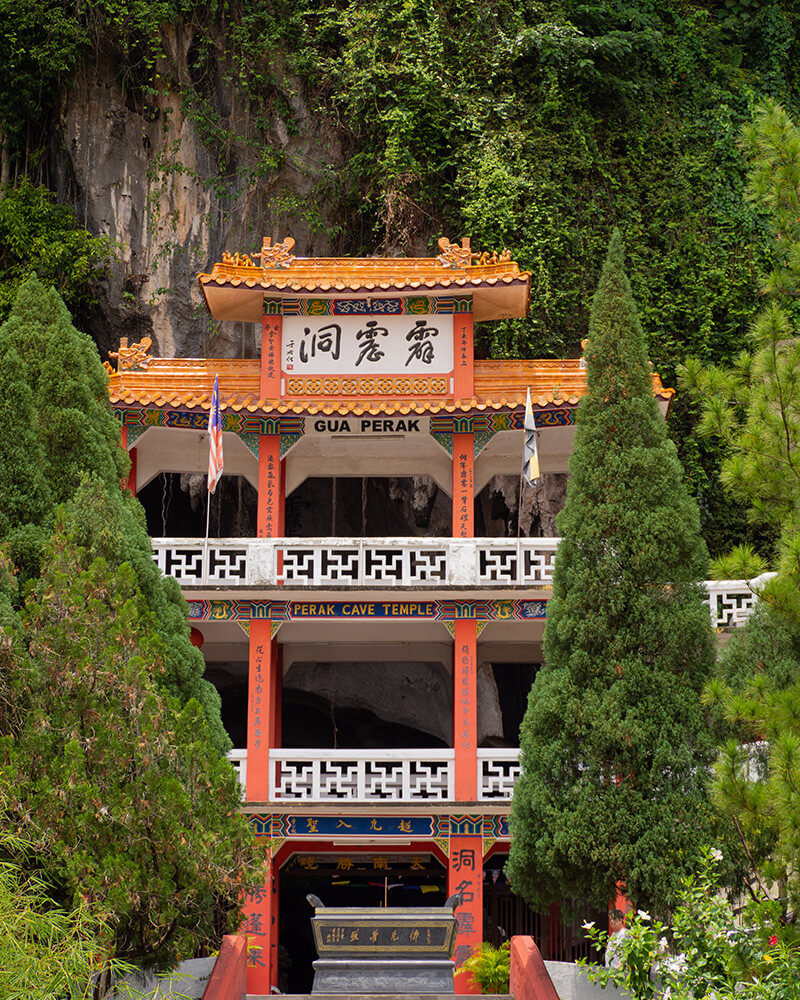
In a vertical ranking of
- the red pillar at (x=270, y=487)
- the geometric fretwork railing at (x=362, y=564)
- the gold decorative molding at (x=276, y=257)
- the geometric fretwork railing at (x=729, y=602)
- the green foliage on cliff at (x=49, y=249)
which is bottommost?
the geometric fretwork railing at (x=729, y=602)

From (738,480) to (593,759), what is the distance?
3571 mm

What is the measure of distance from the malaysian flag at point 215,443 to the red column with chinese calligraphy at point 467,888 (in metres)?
5.14

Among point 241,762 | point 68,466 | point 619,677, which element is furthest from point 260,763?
point 619,677

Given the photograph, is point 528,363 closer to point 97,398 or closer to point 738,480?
point 97,398

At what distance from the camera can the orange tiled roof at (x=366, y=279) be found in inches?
677

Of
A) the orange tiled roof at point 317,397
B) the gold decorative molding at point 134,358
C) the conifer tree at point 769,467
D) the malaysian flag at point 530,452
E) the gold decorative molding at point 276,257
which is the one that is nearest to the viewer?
the conifer tree at point 769,467

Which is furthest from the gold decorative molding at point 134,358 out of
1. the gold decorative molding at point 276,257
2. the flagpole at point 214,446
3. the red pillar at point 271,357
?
the flagpole at point 214,446

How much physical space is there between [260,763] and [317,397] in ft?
15.8

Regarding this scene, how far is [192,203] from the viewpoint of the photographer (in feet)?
75.4

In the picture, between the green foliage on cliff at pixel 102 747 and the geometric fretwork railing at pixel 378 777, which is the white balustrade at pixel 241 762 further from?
the green foliage on cliff at pixel 102 747

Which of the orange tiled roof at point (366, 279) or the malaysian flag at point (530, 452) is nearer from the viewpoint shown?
the malaysian flag at point (530, 452)

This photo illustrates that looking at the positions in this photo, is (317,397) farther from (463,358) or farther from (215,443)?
(215,443)

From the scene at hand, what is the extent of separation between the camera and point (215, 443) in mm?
15688

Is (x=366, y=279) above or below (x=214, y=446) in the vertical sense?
above
